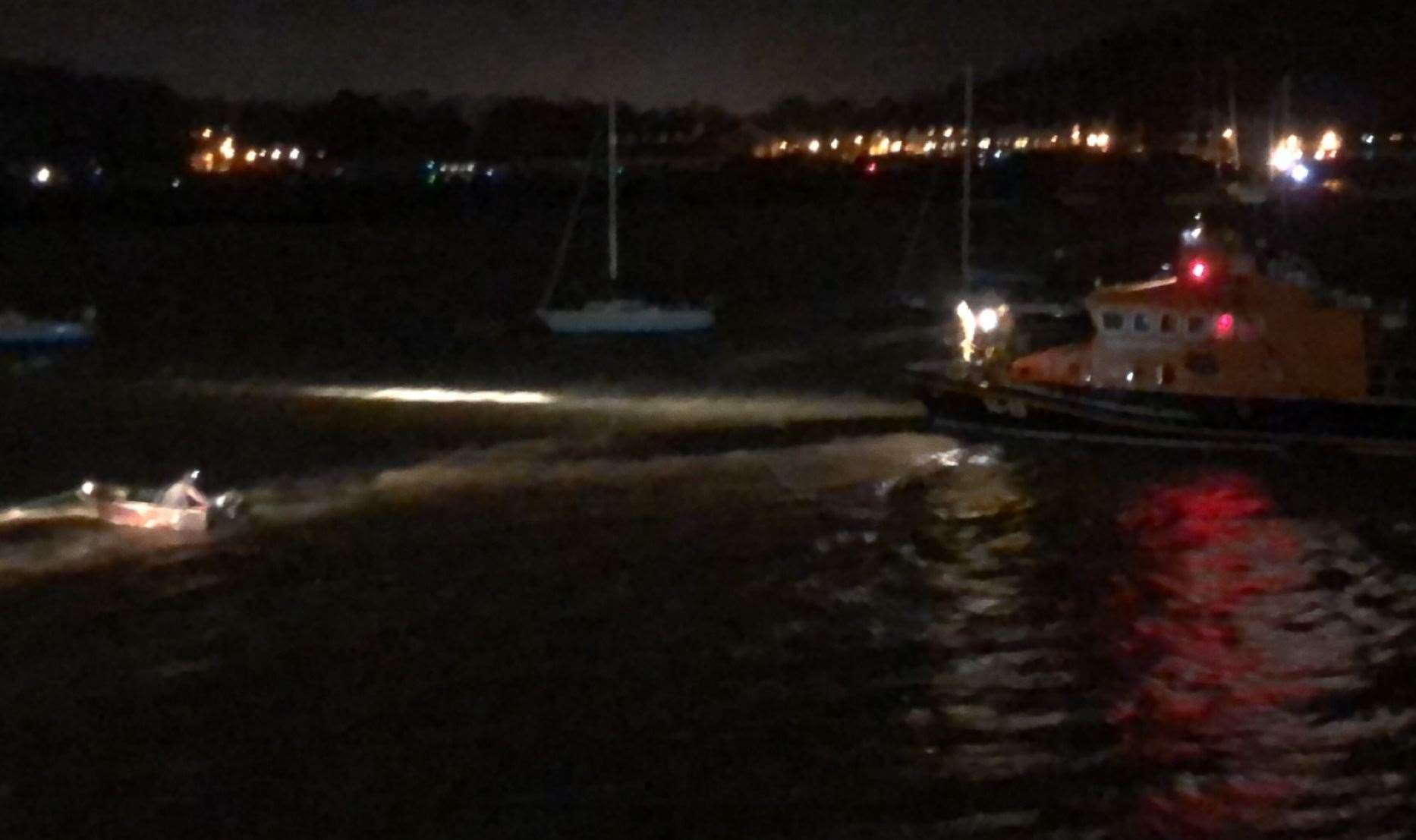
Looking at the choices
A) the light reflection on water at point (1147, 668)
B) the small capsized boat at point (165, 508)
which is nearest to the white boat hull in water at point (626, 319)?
the light reflection on water at point (1147, 668)

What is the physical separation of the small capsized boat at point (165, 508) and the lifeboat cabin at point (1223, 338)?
11.3 m

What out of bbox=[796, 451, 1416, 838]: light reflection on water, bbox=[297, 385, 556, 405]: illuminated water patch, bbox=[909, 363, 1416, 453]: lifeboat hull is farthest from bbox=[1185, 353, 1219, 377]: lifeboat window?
bbox=[297, 385, 556, 405]: illuminated water patch

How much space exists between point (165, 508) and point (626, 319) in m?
28.4

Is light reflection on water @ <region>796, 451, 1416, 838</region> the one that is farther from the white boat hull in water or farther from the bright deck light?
the white boat hull in water

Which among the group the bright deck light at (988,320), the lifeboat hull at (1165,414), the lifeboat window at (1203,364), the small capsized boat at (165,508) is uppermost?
the bright deck light at (988,320)

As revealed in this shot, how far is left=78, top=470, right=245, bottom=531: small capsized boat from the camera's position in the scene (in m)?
22.2

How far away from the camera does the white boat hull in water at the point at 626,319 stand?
5019 centimetres

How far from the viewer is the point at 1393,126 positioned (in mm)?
161375

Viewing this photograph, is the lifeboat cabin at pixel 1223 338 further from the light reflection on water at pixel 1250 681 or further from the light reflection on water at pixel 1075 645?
the light reflection on water at pixel 1250 681

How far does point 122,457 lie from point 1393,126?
483ft

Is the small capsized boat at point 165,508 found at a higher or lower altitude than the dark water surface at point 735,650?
higher

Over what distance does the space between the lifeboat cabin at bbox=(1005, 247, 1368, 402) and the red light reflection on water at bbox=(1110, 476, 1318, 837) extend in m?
3.13

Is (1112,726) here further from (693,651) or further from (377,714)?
(377,714)

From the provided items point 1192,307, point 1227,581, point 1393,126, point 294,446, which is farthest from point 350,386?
point 1393,126
